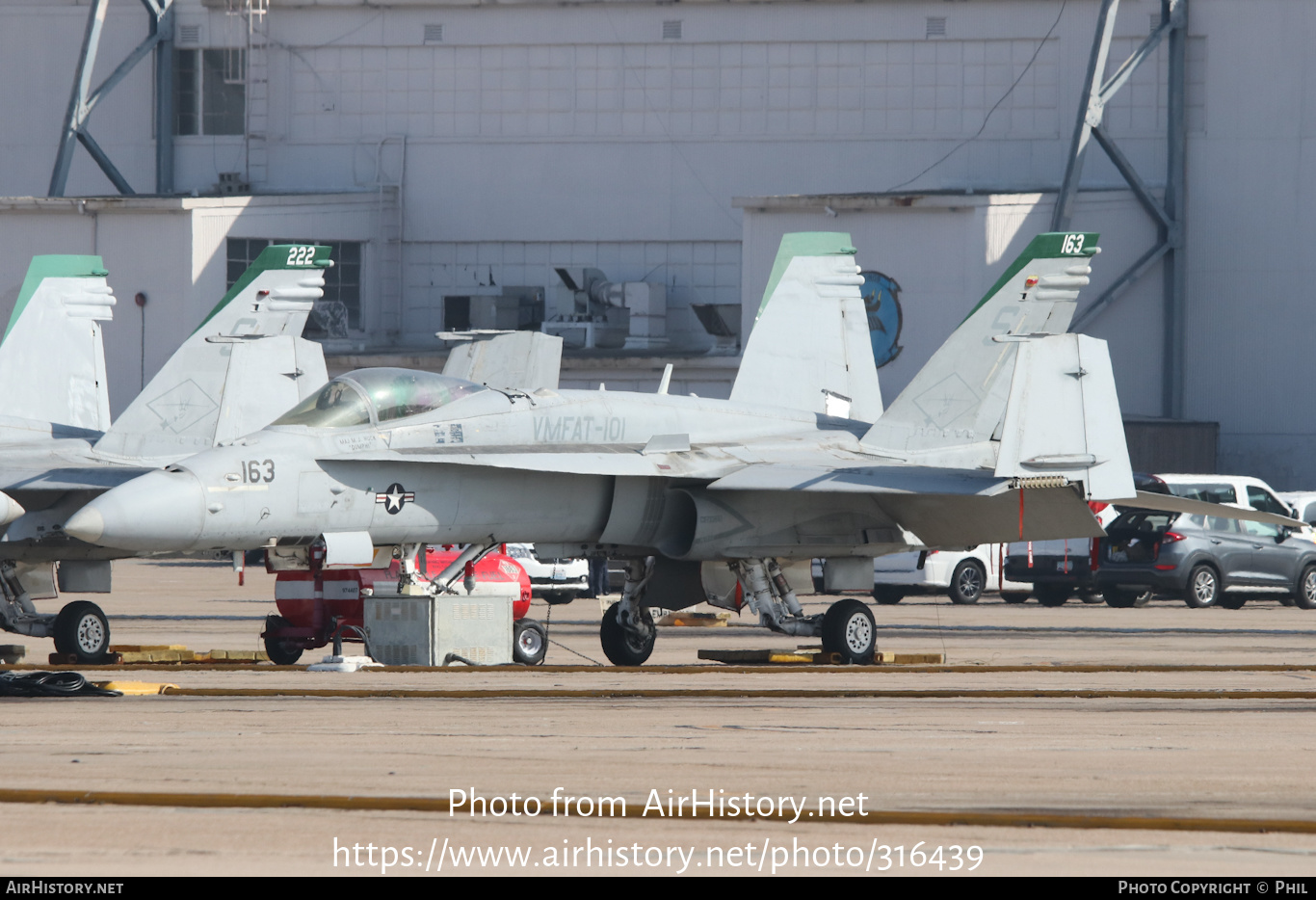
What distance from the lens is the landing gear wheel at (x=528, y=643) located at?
15.0 metres

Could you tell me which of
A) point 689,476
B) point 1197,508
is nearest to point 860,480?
point 689,476

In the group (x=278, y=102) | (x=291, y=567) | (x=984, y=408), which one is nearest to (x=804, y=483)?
(x=984, y=408)

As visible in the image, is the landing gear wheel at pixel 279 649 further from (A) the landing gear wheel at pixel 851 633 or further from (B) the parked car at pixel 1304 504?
(B) the parked car at pixel 1304 504

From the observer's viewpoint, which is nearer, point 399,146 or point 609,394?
point 609,394

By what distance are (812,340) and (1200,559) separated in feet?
33.1

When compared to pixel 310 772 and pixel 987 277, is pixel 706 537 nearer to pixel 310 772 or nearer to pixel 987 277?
pixel 310 772

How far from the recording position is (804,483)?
46.7ft

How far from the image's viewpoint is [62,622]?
51.8 ft

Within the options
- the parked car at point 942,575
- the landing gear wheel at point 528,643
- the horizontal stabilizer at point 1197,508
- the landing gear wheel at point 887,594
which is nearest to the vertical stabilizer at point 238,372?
the landing gear wheel at point 528,643

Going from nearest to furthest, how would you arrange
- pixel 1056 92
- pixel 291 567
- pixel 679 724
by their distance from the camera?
pixel 679 724 < pixel 291 567 < pixel 1056 92

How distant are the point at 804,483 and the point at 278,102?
34.0m

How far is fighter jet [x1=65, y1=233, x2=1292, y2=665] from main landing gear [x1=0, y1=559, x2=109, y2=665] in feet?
10.8

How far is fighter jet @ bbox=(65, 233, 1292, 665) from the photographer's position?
513 inches

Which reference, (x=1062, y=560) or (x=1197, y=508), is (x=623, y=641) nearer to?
(x=1197, y=508)
